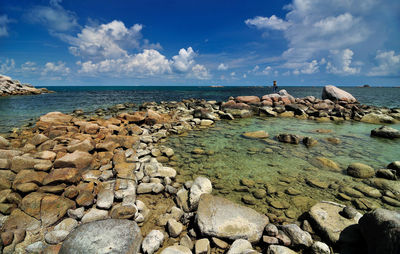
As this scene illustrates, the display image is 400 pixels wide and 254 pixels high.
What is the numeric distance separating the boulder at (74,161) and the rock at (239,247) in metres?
4.73

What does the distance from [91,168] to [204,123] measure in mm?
9155

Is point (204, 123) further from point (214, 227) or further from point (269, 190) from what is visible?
point (214, 227)

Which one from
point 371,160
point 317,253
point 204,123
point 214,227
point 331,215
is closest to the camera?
point 317,253

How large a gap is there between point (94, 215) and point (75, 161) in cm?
214

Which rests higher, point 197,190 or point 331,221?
point 197,190

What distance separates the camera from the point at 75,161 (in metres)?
5.08

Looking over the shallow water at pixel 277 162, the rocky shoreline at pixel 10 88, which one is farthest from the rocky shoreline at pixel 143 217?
the rocky shoreline at pixel 10 88

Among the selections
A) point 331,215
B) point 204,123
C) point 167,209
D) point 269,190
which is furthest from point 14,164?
point 204,123

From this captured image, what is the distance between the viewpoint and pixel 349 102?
24.2 meters

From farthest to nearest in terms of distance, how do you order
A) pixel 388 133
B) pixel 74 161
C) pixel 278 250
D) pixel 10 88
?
1. pixel 10 88
2. pixel 388 133
3. pixel 74 161
4. pixel 278 250

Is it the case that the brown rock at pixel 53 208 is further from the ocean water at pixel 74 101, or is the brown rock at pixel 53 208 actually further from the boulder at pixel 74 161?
the ocean water at pixel 74 101

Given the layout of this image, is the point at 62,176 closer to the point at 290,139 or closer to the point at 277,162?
the point at 277,162

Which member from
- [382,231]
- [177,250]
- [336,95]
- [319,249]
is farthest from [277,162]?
[336,95]

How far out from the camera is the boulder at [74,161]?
16.1ft
